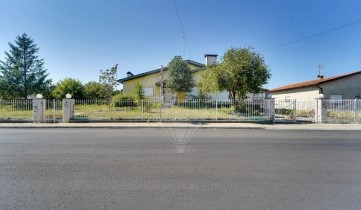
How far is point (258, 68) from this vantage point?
18906mm

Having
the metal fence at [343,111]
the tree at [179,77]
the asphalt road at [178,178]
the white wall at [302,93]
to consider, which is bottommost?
the asphalt road at [178,178]

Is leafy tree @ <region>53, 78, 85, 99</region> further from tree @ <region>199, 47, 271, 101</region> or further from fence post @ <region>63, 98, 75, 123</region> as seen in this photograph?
tree @ <region>199, 47, 271, 101</region>

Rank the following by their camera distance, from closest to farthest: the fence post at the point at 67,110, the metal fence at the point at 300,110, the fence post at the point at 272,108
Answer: the fence post at the point at 67,110 → the fence post at the point at 272,108 → the metal fence at the point at 300,110

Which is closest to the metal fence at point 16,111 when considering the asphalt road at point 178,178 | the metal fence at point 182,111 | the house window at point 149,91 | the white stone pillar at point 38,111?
the white stone pillar at point 38,111

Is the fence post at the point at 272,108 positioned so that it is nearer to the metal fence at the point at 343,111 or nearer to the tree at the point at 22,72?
the metal fence at the point at 343,111

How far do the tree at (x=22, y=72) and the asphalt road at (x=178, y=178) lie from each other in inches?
1287

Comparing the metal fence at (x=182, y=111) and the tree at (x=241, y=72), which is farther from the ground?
the tree at (x=241, y=72)

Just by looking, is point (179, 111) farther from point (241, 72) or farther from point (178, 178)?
point (178, 178)

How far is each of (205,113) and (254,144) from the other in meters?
8.15

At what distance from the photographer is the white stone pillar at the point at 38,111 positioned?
627 inches

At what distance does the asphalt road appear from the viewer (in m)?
3.63

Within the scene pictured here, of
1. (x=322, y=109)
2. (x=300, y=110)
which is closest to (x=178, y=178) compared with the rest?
(x=322, y=109)

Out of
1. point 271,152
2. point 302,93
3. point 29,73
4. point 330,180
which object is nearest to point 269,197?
point 330,180

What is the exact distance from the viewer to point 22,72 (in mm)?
35312
